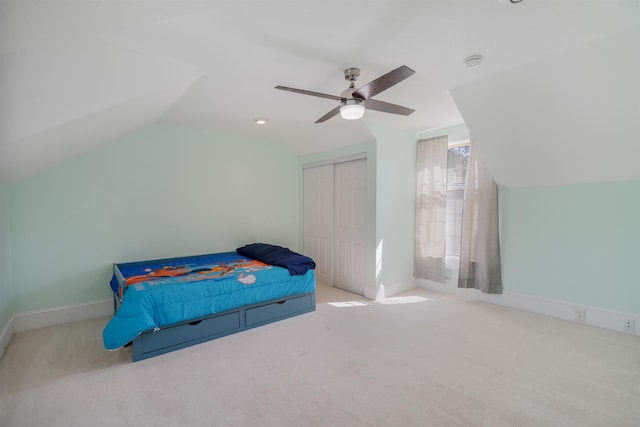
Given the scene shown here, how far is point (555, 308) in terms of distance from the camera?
322 centimetres

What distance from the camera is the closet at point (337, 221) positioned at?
4.05 meters

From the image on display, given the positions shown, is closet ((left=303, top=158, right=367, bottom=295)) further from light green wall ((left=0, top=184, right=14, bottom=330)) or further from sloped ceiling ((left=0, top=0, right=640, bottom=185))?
light green wall ((left=0, top=184, right=14, bottom=330))

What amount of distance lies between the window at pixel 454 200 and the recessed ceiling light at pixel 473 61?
1983 mm

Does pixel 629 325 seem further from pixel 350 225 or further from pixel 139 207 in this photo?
pixel 139 207

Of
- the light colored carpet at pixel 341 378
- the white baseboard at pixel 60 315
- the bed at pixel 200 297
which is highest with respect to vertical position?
the bed at pixel 200 297

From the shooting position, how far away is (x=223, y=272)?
3041mm

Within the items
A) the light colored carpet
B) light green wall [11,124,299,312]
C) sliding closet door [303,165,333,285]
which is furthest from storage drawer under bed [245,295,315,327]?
light green wall [11,124,299,312]

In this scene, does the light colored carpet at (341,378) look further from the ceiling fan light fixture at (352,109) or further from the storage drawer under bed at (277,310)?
the ceiling fan light fixture at (352,109)

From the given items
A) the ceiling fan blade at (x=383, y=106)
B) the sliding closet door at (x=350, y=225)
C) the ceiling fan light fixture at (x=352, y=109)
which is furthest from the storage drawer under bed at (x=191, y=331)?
the ceiling fan blade at (x=383, y=106)

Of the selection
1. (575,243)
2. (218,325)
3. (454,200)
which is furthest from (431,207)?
(218,325)

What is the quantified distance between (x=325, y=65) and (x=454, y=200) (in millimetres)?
2786

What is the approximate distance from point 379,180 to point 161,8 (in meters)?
2.90

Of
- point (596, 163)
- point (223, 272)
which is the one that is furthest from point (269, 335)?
point (596, 163)

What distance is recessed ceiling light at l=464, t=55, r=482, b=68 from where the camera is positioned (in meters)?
2.05
